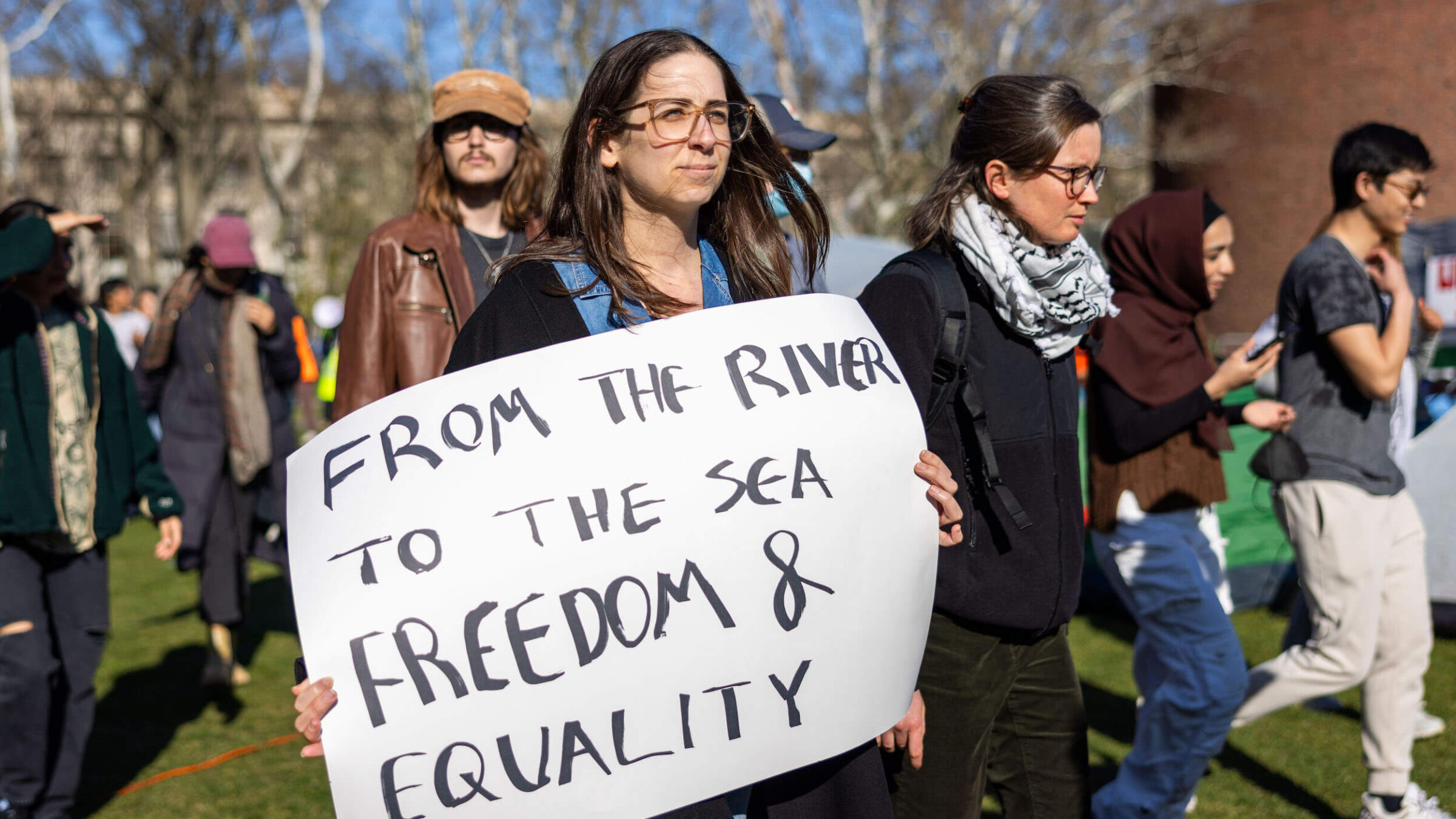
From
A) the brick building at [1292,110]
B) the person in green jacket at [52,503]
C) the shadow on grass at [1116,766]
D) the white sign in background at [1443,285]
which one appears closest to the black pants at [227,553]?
the person in green jacket at [52,503]

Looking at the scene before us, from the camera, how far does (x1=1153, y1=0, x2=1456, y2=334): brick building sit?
2322cm

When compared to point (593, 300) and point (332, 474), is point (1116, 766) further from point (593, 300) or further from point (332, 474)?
point (332, 474)

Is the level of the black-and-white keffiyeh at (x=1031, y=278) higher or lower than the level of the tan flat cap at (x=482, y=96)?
lower

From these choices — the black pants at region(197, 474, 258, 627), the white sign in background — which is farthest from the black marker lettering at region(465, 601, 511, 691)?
the white sign in background

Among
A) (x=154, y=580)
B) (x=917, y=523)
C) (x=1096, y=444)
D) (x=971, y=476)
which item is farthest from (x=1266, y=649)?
(x=154, y=580)

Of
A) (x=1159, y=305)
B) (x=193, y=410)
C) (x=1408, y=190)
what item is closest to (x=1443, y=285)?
(x=1408, y=190)

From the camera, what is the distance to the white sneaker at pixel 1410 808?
11.7ft

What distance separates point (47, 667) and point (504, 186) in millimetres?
2087

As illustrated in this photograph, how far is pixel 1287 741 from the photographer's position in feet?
15.1

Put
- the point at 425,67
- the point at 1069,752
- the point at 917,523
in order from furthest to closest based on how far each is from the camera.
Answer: the point at 425,67
the point at 1069,752
the point at 917,523

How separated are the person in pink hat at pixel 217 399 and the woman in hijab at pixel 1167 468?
3885 mm

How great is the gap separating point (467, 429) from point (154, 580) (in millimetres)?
8348

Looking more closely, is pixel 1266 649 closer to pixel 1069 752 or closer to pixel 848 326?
pixel 1069 752

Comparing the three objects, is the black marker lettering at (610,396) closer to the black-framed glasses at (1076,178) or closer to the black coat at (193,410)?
the black-framed glasses at (1076,178)
